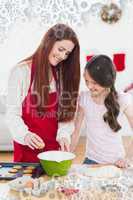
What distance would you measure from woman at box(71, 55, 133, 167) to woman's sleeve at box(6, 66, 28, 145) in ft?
0.81

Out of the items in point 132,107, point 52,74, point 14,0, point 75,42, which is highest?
point 14,0

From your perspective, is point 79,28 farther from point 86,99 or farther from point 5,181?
point 5,181

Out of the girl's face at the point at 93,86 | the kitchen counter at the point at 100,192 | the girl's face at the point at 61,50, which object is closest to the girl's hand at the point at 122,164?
the kitchen counter at the point at 100,192

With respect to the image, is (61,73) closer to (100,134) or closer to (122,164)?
(100,134)

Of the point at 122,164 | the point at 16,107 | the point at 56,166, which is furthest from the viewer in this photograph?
the point at 16,107

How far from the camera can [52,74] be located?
62.4 inches

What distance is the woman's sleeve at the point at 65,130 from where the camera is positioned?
153 centimetres

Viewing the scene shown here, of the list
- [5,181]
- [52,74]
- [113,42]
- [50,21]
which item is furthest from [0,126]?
[5,181]

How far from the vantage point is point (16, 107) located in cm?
154

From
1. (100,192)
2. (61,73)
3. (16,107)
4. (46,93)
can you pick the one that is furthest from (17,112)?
(100,192)

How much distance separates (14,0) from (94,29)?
0.59m

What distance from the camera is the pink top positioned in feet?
5.13

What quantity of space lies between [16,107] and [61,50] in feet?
0.95

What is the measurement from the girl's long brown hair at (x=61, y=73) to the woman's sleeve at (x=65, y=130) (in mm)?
21
